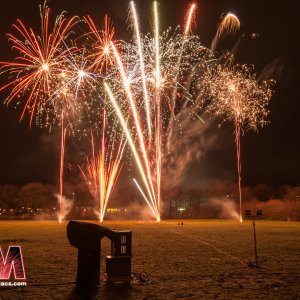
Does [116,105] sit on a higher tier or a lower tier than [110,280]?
higher

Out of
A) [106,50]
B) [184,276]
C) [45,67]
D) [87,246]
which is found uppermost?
[106,50]

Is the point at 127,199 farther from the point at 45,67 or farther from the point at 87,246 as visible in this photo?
the point at 87,246

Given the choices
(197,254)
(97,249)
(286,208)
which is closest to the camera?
(97,249)

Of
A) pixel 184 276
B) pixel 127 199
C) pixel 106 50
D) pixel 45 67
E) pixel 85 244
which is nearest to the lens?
pixel 85 244

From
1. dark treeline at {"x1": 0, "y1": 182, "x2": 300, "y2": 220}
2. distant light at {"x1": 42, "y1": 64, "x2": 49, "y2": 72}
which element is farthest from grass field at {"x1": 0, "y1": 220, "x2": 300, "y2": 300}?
dark treeline at {"x1": 0, "y1": 182, "x2": 300, "y2": 220}

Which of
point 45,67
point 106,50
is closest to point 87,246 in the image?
point 45,67

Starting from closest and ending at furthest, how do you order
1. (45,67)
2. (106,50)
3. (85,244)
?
(85,244), (45,67), (106,50)

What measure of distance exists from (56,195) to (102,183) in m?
46.9

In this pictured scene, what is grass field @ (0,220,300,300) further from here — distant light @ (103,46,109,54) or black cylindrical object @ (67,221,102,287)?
distant light @ (103,46,109,54)

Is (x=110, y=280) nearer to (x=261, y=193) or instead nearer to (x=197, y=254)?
(x=197, y=254)

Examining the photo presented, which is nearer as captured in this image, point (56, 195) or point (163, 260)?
point (163, 260)

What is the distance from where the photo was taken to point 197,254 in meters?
14.6

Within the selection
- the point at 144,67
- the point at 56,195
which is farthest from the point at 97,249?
the point at 56,195

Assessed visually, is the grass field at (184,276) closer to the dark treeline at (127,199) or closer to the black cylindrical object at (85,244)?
the black cylindrical object at (85,244)
